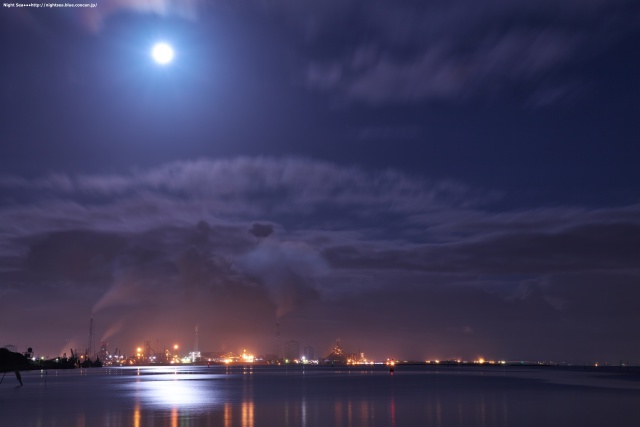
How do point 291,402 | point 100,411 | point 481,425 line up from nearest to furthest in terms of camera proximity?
point 481,425 → point 100,411 → point 291,402

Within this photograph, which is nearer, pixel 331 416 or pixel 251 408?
pixel 331 416

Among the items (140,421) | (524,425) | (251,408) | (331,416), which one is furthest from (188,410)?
(524,425)

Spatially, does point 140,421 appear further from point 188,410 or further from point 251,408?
point 251,408

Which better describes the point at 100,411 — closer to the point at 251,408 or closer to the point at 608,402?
the point at 251,408

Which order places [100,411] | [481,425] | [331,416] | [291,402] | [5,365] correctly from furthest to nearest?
[5,365]
[291,402]
[100,411]
[331,416]
[481,425]

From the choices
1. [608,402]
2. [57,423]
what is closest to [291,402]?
[57,423]

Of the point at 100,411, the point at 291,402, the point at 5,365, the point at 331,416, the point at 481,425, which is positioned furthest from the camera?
the point at 5,365

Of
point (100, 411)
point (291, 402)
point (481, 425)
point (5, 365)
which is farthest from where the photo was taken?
point (5, 365)

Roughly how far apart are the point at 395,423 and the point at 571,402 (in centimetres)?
4470

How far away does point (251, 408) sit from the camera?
79500 millimetres

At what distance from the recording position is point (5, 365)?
156 meters

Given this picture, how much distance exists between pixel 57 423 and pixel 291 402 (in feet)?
121

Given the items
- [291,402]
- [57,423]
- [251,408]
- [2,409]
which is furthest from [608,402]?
[2,409]

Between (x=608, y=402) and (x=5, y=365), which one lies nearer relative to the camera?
(x=608, y=402)
